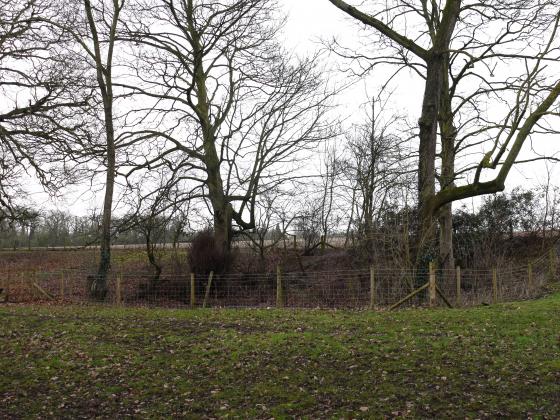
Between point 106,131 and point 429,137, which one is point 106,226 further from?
point 429,137

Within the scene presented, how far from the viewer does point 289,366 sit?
8.35 metres

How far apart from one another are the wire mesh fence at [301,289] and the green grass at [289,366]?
9.50 feet

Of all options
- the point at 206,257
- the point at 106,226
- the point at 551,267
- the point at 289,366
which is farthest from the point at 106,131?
the point at 551,267

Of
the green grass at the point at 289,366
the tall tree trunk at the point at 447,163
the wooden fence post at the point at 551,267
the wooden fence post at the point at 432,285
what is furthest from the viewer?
the wooden fence post at the point at 551,267

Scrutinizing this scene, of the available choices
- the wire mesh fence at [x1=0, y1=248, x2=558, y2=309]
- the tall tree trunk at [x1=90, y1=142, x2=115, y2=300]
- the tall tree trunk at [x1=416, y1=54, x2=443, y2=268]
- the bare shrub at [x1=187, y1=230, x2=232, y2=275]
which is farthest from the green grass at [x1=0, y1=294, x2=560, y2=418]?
the bare shrub at [x1=187, y1=230, x2=232, y2=275]

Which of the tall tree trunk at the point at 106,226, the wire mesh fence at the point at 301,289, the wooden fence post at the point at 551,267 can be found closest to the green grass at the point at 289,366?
the wire mesh fence at the point at 301,289

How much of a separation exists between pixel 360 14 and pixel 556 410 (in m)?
14.0

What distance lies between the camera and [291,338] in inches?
394

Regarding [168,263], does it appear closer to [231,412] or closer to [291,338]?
[291,338]

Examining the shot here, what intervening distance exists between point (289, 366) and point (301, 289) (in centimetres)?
1029

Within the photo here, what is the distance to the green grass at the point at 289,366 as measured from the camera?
6.74m

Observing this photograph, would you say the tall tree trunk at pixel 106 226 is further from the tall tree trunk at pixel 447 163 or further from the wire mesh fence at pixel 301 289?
the tall tree trunk at pixel 447 163

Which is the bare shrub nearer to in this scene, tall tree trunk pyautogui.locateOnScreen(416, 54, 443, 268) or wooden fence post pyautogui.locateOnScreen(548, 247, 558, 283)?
tall tree trunk pyautogui.locateOnScreen(416, 54, 443, 268)

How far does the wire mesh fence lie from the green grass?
2.89m
